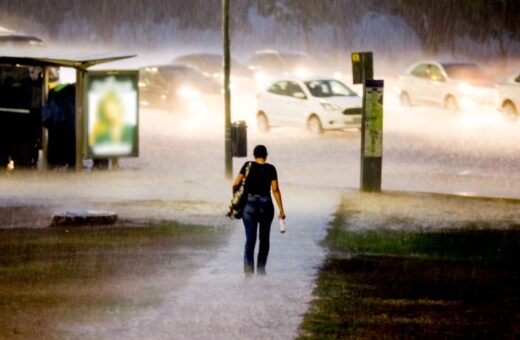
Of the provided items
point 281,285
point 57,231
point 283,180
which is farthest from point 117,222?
point 283,180

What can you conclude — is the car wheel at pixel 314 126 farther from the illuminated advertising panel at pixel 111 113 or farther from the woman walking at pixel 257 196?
the woman walking at pixel 257 196

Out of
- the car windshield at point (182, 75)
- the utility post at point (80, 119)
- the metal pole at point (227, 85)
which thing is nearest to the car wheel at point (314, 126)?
the car windshield at point (182, 75)

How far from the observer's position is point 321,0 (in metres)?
77.2

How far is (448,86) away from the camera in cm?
4106

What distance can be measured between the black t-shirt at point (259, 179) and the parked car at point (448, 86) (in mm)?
26674

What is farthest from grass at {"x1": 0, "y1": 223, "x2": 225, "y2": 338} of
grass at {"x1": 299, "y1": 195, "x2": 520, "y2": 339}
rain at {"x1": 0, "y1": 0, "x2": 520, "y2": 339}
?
grass at {"x1": 299, "y1": 195, "x2": 520, "y2": 339}

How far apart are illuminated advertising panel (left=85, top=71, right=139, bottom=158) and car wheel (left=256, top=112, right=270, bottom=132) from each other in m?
10.1

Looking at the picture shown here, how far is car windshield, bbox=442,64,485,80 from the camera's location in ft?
135

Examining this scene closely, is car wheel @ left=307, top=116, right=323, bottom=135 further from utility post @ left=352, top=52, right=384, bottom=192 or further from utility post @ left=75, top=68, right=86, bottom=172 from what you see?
utility post @ left=352, top=52, right=384, bottom=192

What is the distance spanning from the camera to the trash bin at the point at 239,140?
23641mm

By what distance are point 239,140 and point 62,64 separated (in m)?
3.76

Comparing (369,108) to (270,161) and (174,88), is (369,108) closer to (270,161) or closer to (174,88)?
(270,161)

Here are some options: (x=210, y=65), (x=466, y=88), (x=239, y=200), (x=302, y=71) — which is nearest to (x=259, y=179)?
(x=239, y=200)

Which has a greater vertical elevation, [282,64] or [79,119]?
[282,64]
